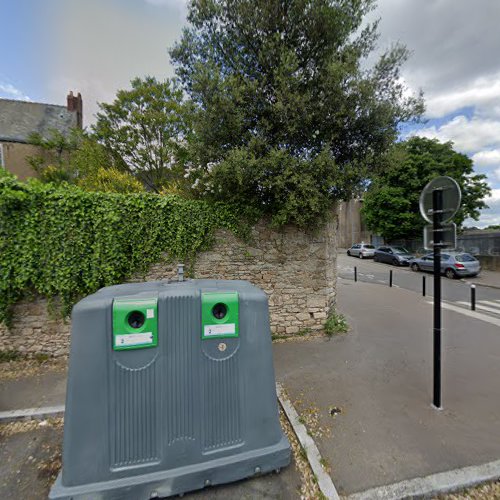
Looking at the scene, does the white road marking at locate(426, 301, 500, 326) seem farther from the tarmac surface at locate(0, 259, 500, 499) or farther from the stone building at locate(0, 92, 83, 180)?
the stone building at locate(0, 92, 83, 180)

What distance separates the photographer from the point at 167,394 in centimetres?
205

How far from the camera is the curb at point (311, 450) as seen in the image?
2.09 meters

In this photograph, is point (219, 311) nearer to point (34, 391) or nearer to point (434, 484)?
point (434, 484)

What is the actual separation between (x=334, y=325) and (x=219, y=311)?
435 cm

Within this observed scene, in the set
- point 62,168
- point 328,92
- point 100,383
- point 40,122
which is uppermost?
point 40,122

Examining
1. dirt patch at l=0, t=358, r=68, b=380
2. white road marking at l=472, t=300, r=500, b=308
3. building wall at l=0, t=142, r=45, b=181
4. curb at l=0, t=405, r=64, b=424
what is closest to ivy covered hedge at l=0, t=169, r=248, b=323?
dirt patch at l=0, t=358, r=68, b=380

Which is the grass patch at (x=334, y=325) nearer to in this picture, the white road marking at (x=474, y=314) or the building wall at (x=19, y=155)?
Result: the white road marking at (x=474, y=314)

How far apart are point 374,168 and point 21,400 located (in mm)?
7226

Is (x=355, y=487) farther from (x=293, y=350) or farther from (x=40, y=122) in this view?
(x=40, y=122)

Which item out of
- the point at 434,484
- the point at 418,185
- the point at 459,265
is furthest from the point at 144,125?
the point at 418,185

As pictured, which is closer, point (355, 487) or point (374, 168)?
point (355, 487)

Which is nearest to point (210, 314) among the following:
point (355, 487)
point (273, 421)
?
point (273, 421)

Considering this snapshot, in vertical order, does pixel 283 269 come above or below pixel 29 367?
above

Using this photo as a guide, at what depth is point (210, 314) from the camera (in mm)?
A: 2141
